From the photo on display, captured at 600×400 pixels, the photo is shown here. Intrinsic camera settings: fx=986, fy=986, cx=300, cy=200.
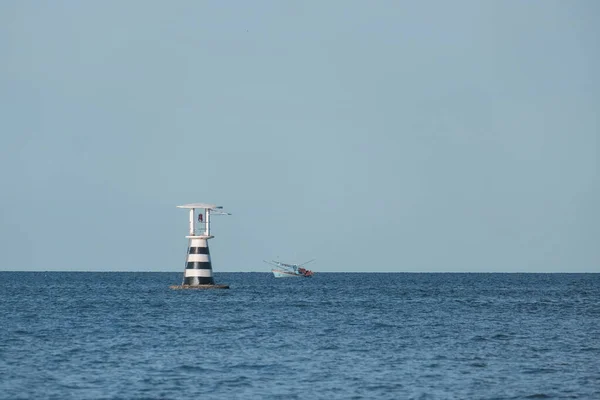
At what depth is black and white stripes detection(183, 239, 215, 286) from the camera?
9744 cm

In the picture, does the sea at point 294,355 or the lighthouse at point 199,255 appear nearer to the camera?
the sea at point 294,355

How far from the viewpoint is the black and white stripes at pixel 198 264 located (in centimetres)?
9744

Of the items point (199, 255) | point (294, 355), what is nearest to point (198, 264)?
point (199, 255)

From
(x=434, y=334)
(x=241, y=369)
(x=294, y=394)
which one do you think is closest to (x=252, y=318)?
(x=434, y=334)

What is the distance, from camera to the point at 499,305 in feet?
334

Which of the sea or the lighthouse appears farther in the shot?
the lighthouse

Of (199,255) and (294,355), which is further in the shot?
(199,255)

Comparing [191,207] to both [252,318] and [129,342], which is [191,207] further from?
[129,342]

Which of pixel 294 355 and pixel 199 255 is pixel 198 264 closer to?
pixel 199 255

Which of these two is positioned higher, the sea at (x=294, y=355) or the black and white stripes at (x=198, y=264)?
the black and white stripes at (x=198, y=264)

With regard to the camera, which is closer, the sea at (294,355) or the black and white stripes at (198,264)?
the sea at (294,355)

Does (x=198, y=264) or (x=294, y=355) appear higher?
(x=198, y=264)

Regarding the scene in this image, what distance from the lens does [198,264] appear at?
3875 inches

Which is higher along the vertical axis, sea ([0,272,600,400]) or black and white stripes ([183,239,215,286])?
black and white stripes ([183,239,215,286])
